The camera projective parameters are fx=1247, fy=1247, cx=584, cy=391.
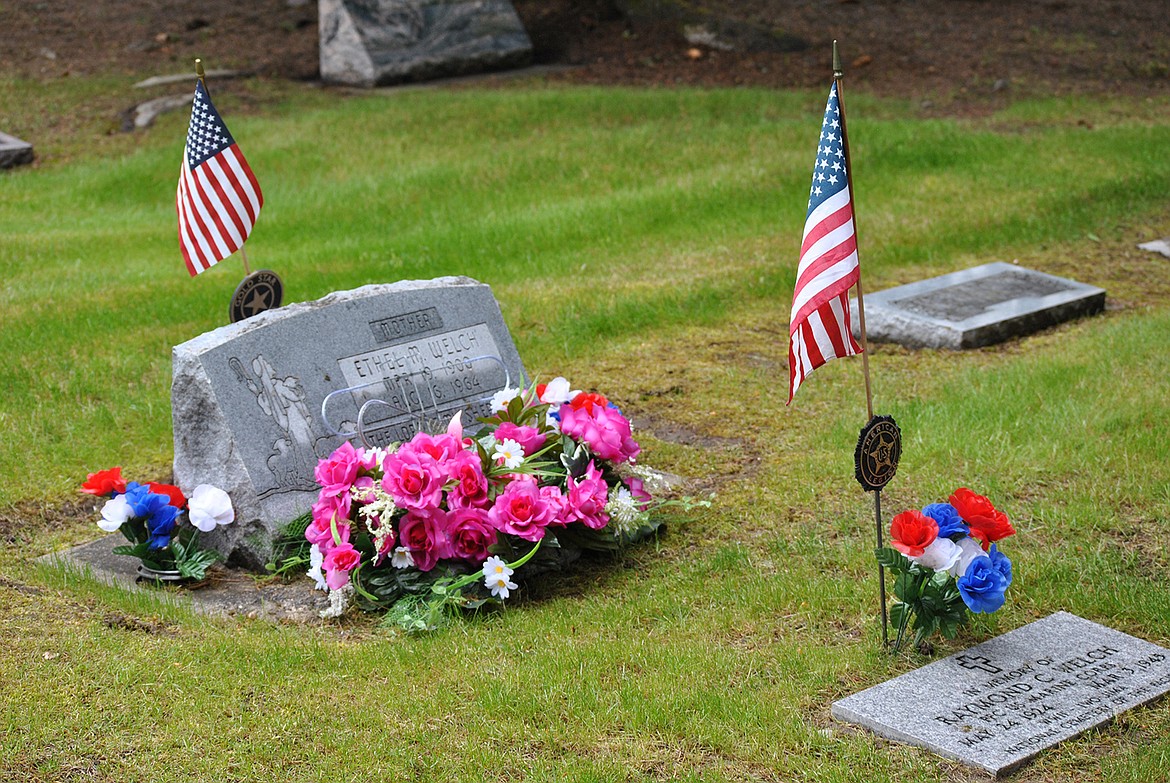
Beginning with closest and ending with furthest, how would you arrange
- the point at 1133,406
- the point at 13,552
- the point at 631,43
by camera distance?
the point at 13,552
the point at 1133,406
the point at 631,43

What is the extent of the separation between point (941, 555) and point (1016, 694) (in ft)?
1.51

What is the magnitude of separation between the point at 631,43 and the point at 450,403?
1097cm

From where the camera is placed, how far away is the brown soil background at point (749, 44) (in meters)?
14.0

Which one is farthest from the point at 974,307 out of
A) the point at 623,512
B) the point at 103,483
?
the point at 103,483

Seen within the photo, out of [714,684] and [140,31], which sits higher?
[140,31]

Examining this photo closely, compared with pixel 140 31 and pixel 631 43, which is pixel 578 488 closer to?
pixel 631 43

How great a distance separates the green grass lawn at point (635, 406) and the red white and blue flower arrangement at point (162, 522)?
10.8 inches

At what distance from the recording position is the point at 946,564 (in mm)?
3846

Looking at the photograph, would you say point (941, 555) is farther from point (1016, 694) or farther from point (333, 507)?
point (333, 507)

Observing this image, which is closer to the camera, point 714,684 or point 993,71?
point 714,684

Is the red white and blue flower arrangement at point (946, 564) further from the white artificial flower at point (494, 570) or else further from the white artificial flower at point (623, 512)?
the white artificial flower at point (494, 570)

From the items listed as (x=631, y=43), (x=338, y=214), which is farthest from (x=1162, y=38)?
(x=338, y=214)

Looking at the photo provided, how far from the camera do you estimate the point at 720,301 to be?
8.22 meters

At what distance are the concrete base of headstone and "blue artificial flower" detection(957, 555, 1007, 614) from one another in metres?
2.32
